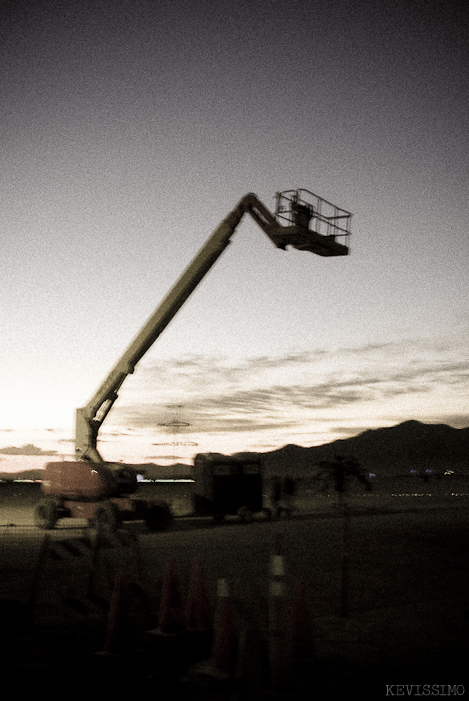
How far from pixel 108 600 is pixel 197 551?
6569 mm

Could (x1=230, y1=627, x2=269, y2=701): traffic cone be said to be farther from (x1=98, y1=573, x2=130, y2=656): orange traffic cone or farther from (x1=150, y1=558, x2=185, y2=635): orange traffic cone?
(x1=98, y1=573, x2=130, y2=656): orange traffic cone

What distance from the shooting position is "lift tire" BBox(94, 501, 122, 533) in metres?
21.7

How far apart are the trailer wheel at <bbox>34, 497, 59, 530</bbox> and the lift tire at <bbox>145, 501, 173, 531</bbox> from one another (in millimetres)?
2953

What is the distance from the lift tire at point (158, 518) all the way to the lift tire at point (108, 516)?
149 cm

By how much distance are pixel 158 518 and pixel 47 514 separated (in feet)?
11.7

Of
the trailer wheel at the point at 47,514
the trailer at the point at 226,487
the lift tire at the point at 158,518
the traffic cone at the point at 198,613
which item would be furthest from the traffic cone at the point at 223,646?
the trailer at the point at 226,487

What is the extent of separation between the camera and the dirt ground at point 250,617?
22.4 feet

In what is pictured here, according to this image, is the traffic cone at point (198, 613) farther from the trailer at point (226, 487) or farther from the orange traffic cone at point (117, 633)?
the trailer at point (226, 487)

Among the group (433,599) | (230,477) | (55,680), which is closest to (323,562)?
(433,599)

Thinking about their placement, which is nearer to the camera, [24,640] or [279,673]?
[279,673]

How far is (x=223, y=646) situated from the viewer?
716 cm

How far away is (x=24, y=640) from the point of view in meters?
8.27

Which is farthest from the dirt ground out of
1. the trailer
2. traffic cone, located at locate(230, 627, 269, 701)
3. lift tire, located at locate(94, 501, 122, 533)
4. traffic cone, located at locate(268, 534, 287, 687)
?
the trailer

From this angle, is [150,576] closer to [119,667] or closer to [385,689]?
[119,667]
